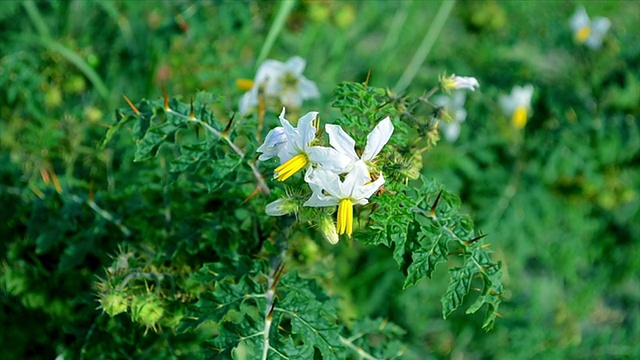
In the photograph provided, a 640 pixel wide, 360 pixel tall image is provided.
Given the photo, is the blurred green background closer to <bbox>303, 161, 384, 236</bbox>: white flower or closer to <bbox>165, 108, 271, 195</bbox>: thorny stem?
<bbox>165, 108, 271, 195</bbox>: thorny stem

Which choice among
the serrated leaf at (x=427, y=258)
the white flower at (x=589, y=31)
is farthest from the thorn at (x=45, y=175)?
the white flower at (x=589, y=31)

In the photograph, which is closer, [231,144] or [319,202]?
[319,202]

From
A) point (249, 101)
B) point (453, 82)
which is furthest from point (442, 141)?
point (453, 82)

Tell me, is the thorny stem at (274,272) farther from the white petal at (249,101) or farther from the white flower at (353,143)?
the white petal at (249,101)

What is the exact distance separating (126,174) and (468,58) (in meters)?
1.92

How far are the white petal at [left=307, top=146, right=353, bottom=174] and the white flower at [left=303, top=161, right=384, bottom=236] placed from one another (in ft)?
0.05

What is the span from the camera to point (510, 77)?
3.27 m

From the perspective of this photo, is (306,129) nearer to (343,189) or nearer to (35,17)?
(343,189)

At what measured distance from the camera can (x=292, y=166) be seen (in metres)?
1.48

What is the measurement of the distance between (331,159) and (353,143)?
59 mm

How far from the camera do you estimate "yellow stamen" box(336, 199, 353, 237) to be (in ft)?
4.83

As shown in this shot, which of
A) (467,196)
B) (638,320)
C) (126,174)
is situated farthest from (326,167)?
(638,320)

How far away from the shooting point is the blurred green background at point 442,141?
107 inches

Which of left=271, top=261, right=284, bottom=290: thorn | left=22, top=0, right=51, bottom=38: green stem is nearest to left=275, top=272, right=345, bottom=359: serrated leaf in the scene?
left=271, top=261, right=284, bottom=290: thorn
